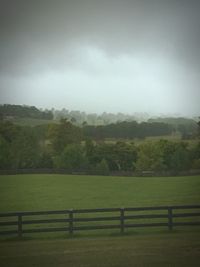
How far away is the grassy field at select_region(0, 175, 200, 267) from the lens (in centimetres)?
618

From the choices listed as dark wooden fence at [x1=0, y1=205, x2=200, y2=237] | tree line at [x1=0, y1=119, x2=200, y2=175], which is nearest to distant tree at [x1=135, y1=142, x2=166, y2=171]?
tree line at [x1=0, y1=119, x2=200, y2=175]

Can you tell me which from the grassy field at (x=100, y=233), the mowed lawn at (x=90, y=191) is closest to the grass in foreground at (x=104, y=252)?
the grassy field at (x=100, y=233)

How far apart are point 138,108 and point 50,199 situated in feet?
8.09

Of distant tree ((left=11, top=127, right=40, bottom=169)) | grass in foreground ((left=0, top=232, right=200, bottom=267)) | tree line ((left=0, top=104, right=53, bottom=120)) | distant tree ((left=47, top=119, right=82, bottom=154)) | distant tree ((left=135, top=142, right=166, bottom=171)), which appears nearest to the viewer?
grass in foreground ((left=0, top=232, right=200, bottom=267))

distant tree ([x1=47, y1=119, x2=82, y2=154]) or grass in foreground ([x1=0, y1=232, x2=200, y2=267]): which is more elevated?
distant tree ([x1=47, y1=119, x2=82, y2=154])

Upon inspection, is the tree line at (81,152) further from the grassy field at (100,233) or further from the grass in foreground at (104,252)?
the grass in foreground at (104,252)

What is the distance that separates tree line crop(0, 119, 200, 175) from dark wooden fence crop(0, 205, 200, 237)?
80 centimetres

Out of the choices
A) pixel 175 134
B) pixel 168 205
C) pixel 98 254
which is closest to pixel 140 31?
pixel 175 134

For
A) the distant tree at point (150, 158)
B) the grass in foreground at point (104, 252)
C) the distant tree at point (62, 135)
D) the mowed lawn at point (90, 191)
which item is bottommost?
the grass in foreground at point (104, 252)

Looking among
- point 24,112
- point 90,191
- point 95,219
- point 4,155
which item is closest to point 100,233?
point 95,219

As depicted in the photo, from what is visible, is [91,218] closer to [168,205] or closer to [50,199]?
[50,199]

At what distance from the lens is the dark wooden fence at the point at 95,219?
7.17 m

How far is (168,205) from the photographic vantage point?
7.52 meters

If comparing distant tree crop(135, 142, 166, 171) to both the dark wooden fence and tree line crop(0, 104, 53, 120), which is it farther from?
tree line crop(0, 104, 53, 120)
